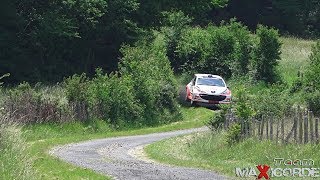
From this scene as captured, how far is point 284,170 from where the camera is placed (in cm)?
1672

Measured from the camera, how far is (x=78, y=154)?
72.6ft

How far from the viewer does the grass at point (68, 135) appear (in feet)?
56.5

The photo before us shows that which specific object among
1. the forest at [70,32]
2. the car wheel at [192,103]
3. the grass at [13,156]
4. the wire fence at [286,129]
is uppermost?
the forest at [70,32]

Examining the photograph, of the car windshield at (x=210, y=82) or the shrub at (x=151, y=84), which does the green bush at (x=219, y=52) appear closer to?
the car windshield at (x=210, y=82)

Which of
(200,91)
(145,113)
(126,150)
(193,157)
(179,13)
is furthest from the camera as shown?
(179,13)

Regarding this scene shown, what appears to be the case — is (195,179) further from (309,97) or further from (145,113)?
(145,113)

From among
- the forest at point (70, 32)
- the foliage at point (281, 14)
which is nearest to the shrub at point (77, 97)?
the forest at point (70, 32)

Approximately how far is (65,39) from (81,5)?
314 cm

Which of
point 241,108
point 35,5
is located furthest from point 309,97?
point 35,5

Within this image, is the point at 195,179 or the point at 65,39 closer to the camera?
the point at 195,179

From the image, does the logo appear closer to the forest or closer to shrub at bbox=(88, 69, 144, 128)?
shrub at bbox=(88, 69, 144, 128)

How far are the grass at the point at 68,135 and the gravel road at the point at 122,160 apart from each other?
621mm

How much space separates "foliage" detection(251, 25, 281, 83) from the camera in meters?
46.3

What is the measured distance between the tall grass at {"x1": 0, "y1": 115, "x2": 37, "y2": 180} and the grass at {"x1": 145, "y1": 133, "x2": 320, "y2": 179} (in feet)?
17.9
